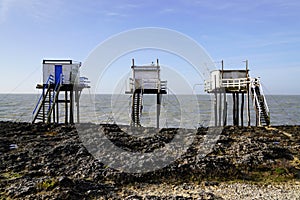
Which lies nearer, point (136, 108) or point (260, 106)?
point (260, 106)

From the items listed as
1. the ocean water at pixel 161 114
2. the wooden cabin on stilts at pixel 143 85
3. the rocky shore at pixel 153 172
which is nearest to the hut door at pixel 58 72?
the wooden cabin on stilts at pixel 143 85

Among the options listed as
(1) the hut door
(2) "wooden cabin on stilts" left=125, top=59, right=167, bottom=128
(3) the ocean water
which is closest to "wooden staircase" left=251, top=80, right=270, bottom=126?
(2) "wooden cabin on stilts" left=125, top=59, right=167, bottom=128

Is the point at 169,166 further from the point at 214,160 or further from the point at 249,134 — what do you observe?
the point at 249,134

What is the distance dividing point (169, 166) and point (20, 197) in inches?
217

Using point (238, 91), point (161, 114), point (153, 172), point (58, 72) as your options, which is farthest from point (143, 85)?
point (161, 114)

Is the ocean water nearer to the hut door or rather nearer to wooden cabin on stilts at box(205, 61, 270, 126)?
wooden cabin on stilts at box(205, 61, 270, 126)

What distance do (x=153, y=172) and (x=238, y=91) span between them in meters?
18.8

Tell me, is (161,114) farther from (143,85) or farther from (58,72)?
(58,72)

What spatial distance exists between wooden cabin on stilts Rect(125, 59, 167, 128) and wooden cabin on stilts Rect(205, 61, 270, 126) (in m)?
5.93

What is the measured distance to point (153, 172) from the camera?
12.0 meters

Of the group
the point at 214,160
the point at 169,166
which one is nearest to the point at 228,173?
the point at 214,160

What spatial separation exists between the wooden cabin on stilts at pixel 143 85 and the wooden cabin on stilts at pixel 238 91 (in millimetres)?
5928

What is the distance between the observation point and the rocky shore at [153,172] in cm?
993

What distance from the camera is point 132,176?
11477 mm
